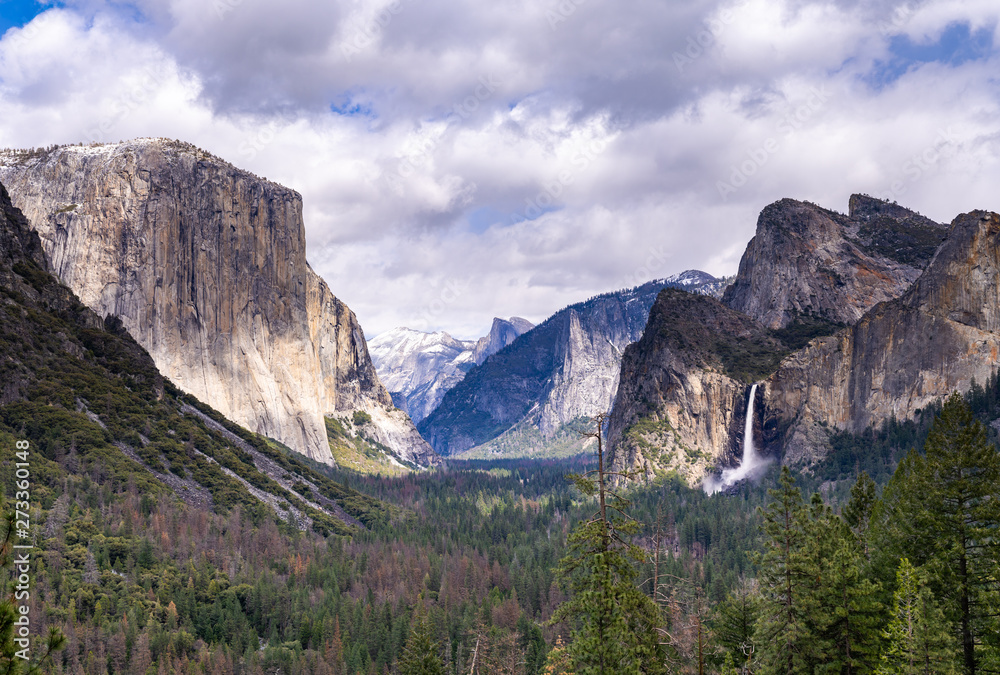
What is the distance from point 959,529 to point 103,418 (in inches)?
6326

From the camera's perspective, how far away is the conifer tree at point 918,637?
33281 mm

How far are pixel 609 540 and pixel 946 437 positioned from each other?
71.6 ft

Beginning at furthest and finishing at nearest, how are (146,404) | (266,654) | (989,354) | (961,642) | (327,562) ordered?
1. (989,354)
2. (146,404)
3. (327,562)
4. (266,654)
5. (961,642)

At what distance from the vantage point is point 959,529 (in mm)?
39844

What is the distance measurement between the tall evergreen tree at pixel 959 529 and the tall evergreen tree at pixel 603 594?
617 inches

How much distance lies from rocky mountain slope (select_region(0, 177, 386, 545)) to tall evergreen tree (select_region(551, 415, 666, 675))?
11619cm

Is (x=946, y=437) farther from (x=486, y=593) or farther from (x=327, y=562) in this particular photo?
(x=327, y=562)

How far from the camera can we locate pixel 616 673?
3353cm

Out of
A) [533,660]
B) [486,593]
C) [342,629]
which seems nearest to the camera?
[533,660]

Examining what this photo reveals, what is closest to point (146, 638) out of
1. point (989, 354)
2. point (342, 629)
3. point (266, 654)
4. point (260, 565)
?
point (266, 654)

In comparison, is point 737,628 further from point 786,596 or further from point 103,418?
point 103,418

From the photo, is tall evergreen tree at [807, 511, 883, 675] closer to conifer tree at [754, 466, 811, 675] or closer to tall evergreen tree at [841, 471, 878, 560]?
conifer tree at [754, 466, 811, 675]

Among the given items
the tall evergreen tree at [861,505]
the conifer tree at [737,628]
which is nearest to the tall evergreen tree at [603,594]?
the conifer tree at [737,628]

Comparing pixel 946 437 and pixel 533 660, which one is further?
pixel 533 660
